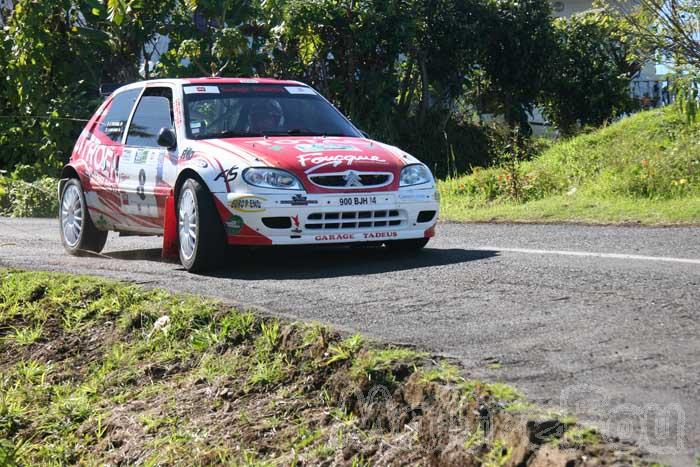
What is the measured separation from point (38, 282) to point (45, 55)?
1329 cm

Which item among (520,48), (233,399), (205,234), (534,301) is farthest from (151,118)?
(520,48)

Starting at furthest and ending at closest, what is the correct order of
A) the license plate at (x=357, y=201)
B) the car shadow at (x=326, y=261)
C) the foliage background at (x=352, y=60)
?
the foliage background at (x=352, y=60) → the license plate at (x=357, y=201) → the car shadow at (x=326, y=261)

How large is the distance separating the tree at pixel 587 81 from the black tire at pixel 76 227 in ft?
36.5

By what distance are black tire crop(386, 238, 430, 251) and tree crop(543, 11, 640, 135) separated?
11157 millimetres

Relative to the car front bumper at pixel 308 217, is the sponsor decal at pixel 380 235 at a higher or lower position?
lower

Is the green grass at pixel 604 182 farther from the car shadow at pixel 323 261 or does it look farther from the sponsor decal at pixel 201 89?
the sponsor decal at pixel 201 89

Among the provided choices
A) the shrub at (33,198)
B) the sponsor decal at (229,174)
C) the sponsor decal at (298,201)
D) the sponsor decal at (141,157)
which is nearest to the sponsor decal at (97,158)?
the sponsor decal at (141,157)

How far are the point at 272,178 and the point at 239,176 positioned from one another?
241mm

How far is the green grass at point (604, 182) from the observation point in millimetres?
11339

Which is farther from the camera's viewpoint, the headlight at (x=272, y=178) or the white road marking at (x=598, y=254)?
the headlight at (x=272, y=178)

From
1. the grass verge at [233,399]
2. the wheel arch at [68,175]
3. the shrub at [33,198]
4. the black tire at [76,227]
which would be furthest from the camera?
the shrub at [33,198]

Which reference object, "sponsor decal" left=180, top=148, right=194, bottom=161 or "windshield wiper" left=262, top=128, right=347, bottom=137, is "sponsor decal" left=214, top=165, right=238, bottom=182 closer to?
"sponsor decal" left=180, top=148, right=194, bottom=161

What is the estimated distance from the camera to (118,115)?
33.9ft

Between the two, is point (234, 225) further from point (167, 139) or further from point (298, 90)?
point (298, 90)
